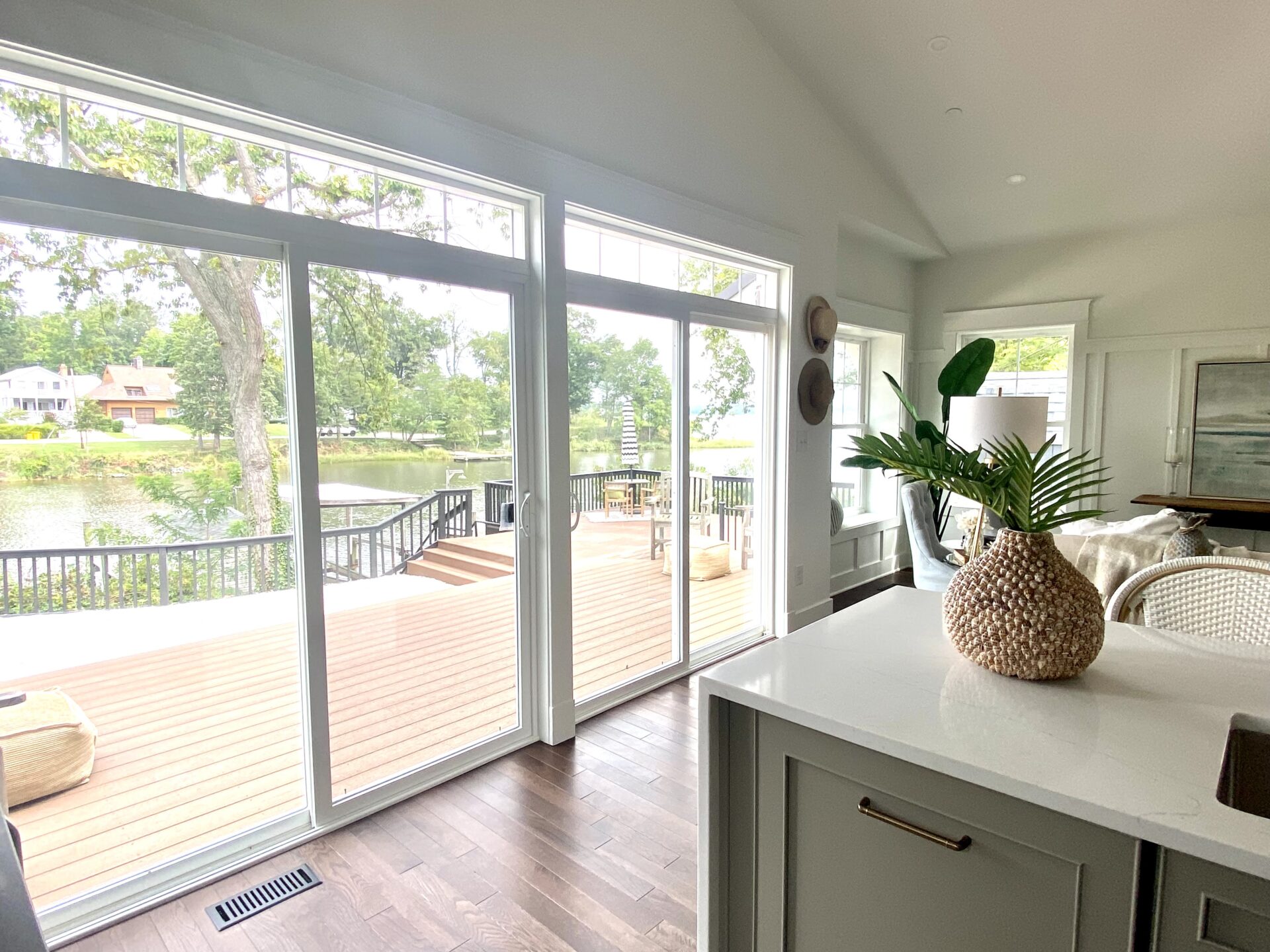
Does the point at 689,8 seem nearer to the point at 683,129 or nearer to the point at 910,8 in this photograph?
the point at 683,129

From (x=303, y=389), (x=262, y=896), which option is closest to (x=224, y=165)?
(x=303, y=389)

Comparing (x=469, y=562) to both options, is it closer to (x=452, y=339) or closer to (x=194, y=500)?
(x=452, y=339)

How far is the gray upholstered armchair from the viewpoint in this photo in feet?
13.1

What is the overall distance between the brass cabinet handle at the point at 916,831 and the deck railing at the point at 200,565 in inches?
73.6

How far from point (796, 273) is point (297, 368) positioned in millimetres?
2991

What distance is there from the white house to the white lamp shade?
330cm

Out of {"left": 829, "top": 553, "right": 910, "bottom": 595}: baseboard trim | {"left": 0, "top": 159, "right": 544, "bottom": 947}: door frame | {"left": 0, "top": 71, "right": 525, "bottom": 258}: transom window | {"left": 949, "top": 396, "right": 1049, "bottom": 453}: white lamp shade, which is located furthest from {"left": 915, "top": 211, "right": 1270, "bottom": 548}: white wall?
{"left": 0, "top": 71, "right": 525, "bottom": 258}: transom window

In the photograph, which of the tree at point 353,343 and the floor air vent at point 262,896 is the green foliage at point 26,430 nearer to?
the tree at point 353,343

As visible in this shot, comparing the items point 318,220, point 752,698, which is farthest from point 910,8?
point 752,698

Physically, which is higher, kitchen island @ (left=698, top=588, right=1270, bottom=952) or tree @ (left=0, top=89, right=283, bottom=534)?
tree @ (left=0, top=89, right=283, bottom=534)

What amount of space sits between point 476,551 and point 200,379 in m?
1.15

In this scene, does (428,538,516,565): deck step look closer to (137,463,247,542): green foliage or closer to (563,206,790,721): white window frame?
(563,206,790,721): white window frame

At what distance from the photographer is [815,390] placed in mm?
4336

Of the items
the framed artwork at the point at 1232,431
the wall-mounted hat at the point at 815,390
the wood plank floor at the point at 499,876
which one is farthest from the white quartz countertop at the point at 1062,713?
the framed artwork at the point at 1232,431
